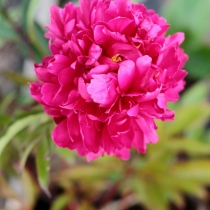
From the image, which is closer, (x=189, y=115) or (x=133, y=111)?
(x=133, y=111)

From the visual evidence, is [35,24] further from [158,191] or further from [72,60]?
[158,191]

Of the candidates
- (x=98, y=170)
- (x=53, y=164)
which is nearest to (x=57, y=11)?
(x=98, y=170)

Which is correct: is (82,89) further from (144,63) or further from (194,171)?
(194,171)

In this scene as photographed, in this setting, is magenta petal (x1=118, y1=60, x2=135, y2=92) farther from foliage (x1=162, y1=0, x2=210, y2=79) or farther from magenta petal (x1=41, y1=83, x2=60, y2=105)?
foliage (x1=162, y1=0, x2=210, y2=79)

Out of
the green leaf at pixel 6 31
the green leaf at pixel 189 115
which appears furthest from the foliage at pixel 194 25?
the green leaf at pixel 6 31

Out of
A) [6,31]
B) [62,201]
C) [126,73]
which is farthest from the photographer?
[62,201]

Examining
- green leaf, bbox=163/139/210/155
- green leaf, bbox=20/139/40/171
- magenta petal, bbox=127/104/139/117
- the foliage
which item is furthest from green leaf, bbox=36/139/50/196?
the foliage

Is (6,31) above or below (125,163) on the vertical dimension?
above

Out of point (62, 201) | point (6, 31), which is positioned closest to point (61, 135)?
point (6, 31)
